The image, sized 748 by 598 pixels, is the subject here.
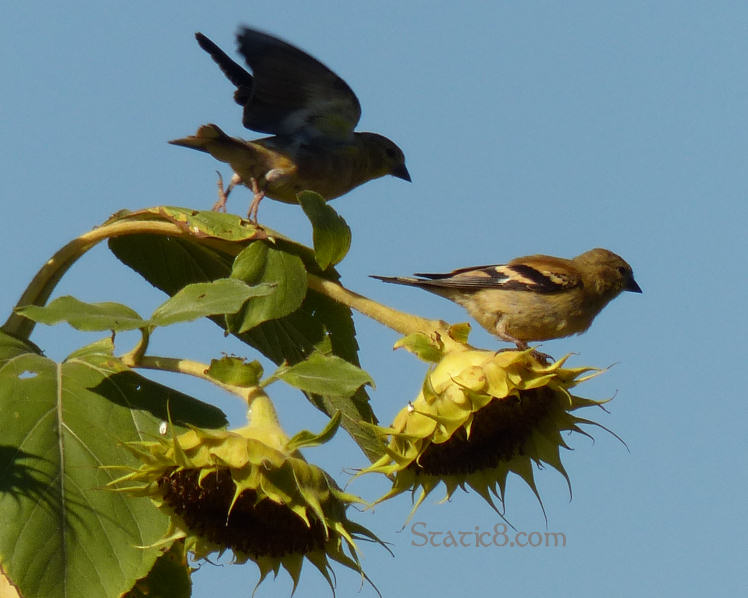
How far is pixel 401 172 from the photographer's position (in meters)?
9.52

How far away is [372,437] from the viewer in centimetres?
381

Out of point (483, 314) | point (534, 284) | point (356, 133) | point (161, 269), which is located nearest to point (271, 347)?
point (161, 269)

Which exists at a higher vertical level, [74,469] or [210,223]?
[210,223]

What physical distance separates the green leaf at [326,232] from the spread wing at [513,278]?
202 cm

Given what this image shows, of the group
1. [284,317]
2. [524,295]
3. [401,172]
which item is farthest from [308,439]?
[401,172]

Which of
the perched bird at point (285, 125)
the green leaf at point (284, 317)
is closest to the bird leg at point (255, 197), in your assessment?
the perched bird at point (285, 125)

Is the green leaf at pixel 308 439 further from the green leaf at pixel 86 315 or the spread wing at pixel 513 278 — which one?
the spread wing at pixel 513 278

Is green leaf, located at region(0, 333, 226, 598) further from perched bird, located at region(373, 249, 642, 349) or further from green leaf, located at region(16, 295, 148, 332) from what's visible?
perched bird, located at region(373, 249, 642, 349)

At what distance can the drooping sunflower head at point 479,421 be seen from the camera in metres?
3.23

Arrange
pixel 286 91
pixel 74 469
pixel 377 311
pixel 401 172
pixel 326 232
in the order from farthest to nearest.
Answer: pixel 401 172
pixel 286 91
pixel 326 232
pixel 377 311
pixel 74 469

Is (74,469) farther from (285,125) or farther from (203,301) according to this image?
(285,125)

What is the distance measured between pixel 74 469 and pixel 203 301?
0.72 meters

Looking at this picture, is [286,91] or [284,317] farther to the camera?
[286,91]

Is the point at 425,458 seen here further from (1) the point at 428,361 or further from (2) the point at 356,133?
(2) the point at 356,133
